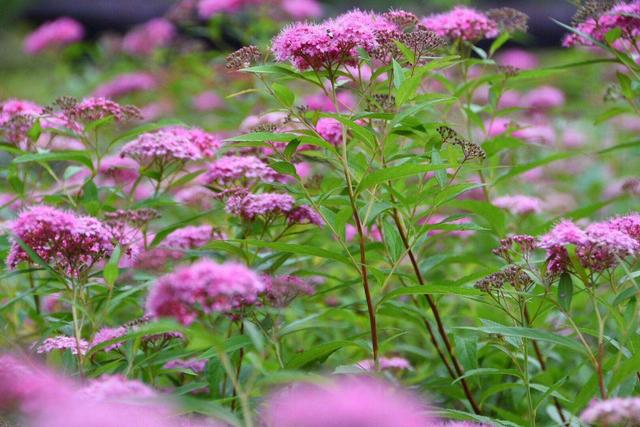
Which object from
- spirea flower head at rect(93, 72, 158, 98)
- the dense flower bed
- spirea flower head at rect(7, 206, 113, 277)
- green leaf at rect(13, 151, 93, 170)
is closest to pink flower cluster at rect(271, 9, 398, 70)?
the dense flower bed

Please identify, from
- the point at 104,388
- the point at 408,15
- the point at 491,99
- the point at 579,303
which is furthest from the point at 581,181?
the point at 104,388

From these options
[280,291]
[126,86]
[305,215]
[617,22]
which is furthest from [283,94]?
[126,86]

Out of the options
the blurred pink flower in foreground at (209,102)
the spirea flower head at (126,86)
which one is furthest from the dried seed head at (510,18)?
the spirea flower head at (126,86)

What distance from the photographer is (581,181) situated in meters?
4.95

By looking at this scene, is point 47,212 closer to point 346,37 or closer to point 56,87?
point 346,37

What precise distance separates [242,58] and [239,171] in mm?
351

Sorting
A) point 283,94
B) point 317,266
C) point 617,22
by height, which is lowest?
point 317,266

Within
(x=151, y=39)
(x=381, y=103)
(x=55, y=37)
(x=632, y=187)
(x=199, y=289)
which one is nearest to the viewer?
(x=199, y=289)

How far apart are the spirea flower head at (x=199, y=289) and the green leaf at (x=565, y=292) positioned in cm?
74

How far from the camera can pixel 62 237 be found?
1861 millimetres

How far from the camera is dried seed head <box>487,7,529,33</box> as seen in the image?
2.63 m

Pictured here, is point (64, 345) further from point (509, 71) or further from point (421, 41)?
point (509, 71)

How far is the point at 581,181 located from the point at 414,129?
3.18 metres

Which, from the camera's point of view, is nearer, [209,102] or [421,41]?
[421,41]
